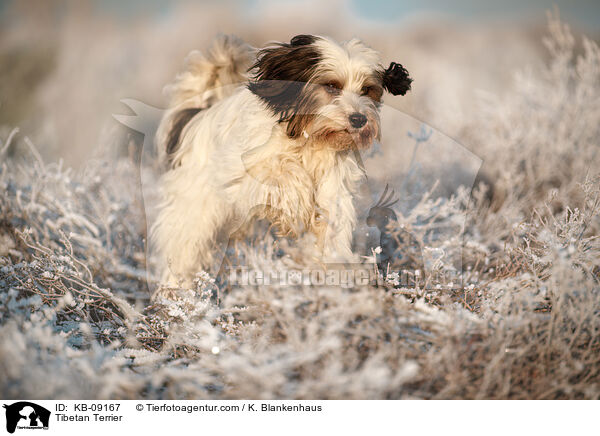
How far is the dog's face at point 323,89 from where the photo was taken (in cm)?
225

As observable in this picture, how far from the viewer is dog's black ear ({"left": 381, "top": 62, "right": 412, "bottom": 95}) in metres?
2.46

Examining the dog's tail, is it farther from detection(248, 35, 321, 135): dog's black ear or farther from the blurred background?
detection(248, 35, 321, 135): dog's black ear

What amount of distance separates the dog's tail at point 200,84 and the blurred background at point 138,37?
224 mm

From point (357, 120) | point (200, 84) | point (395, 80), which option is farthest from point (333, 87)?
point (200, 84)

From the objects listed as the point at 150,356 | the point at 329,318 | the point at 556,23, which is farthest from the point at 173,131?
the point at 556,23

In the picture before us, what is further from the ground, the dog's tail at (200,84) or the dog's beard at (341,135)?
the dog's tail at (200,84)
